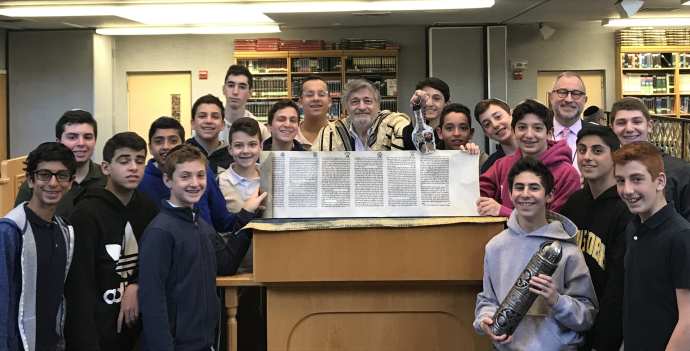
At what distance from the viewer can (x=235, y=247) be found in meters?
2.95

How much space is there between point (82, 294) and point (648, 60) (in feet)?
35.5

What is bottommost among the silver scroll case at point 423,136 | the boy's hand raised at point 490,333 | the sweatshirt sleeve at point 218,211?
the boy's hand raised at point 490,333

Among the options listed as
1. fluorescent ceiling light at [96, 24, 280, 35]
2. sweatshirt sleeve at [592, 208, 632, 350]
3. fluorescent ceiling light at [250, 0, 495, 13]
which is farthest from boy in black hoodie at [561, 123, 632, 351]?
fluorescent ceiling light at [96, 24, 280, 35]

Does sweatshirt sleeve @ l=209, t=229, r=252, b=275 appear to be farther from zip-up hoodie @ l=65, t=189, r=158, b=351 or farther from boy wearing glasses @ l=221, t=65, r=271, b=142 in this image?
boy wearing glasses @ l=221, t=65, r=271, b=142

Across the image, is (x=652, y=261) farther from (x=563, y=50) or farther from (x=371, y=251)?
(x=563, y=50)

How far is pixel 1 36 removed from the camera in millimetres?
11070

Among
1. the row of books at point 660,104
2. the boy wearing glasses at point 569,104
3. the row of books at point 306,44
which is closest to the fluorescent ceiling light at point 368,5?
the row of books at point 306,44

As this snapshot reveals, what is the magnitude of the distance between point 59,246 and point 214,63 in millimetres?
9650

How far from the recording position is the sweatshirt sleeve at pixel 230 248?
115 inches

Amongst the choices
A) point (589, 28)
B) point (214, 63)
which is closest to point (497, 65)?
point (589, 28)

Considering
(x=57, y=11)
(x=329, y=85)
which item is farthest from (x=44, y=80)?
(x=329, y=85)

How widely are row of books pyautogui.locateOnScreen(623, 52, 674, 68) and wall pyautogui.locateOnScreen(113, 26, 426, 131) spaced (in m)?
3.14

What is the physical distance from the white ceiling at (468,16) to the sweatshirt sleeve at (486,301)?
6646 millimetres

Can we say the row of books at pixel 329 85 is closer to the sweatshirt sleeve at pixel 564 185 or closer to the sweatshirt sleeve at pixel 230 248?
the sweatshirt sleeve at pixel 564 185
